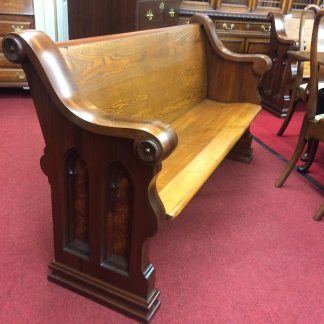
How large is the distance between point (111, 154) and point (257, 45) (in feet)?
10.5

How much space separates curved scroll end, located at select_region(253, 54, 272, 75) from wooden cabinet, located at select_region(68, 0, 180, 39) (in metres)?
0.92

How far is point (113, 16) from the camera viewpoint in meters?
2.73

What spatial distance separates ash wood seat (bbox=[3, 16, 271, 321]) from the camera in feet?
3.61

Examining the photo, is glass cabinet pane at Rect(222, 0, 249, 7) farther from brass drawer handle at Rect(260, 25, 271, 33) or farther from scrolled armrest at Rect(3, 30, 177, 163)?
scrolled armrest at Rect(3, 30, 177, 163)

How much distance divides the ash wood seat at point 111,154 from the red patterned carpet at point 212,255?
4.9 inches

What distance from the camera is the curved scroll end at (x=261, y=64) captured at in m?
2.27

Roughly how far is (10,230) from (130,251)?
775 mm

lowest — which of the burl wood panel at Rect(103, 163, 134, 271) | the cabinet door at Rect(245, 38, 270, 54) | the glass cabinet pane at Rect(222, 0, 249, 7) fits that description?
the burl wood panel at Rect(103, 163, 134, 271)

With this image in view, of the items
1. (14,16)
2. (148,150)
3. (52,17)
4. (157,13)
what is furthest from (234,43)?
(148,150)

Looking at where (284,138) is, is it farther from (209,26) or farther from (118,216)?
(118,216)

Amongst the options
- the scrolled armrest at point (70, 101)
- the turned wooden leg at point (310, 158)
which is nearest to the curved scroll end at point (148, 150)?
the scrolled armrest at point (70, 101)

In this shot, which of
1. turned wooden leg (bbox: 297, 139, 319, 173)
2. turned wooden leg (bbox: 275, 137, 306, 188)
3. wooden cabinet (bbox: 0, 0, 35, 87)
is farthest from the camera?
wooden cabinet (bbox: 0, 0, 35, 87)

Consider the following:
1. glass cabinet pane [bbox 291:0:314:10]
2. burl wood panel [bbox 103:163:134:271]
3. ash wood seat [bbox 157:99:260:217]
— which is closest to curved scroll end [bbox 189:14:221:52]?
ash wood seat [bbox 157:99:260:217]

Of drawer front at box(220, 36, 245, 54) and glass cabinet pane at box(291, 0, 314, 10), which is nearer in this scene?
drawer front at box(220, 36, 245, 54)
